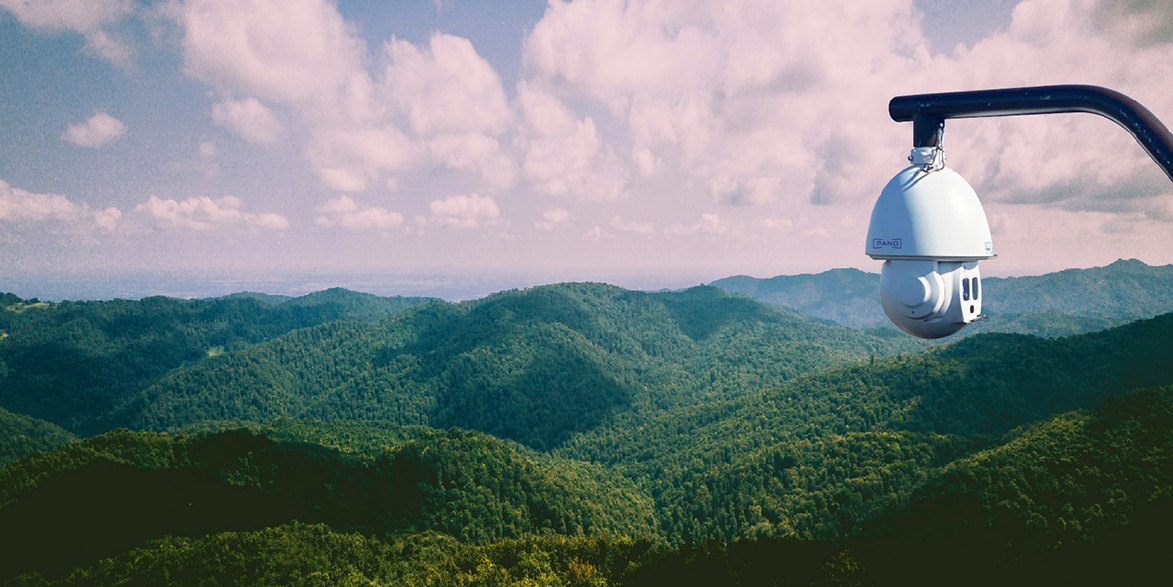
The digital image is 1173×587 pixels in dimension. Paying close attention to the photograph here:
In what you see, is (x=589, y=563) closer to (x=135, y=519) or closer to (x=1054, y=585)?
(x=1054, y=585)

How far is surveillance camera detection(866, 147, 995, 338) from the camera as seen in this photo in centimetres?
735

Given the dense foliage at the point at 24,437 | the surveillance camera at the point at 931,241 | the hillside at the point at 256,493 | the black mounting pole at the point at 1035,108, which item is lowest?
the dense foliage at the point at 24,437

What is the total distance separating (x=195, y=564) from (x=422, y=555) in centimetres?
2464

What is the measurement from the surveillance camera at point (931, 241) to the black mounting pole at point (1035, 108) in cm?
45

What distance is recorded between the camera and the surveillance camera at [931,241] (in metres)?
7.35

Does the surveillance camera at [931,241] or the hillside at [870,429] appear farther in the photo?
the hillside at [870,429]

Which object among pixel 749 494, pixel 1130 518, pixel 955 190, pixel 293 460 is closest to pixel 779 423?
pixel 749 494

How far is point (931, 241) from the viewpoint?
24.0ft

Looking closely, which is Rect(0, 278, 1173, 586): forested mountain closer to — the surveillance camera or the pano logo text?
the surveillance camera

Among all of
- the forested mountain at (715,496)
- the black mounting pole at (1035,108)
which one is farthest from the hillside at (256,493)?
the black mounting pole at (1035,108)

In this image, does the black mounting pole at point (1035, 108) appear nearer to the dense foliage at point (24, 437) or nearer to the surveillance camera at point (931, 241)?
the surveillance camera at point (931, 241)

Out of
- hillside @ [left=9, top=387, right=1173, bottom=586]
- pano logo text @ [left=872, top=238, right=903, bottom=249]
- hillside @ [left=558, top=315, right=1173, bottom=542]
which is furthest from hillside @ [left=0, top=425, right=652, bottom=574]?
pano logo text @ [left=872, top=238, right=903, bottom=249]

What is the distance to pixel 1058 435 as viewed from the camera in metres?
74.2

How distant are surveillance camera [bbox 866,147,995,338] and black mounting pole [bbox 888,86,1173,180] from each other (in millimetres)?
453
